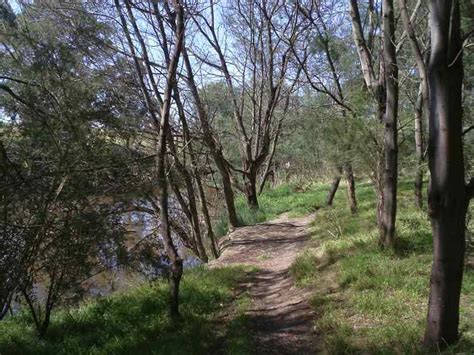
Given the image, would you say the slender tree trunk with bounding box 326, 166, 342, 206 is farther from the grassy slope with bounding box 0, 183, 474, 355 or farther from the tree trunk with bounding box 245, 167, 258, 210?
the grassy slope with bounding box 0, 183, 474, 355

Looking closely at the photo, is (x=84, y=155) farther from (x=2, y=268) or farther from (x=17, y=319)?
(x=17, y=319)

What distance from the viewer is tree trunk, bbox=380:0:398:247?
7699mm

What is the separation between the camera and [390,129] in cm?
786

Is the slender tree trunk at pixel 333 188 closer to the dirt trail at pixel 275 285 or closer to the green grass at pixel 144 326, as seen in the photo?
the dirt trail at pixel 275 285

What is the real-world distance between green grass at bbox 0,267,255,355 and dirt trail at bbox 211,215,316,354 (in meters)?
0.29

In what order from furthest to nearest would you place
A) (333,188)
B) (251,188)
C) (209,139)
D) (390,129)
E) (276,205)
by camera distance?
(276,205), (251,188), (333,188), (209,139), (390,129)

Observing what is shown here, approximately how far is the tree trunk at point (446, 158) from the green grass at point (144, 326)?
98.0 inches

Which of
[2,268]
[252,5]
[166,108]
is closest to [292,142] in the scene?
[252,5]

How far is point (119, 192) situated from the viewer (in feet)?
20.9

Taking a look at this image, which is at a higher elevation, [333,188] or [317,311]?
[333,188]

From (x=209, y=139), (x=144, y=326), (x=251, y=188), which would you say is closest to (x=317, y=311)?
(x=144, y=326)

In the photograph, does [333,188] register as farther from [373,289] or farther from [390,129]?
[373,289]

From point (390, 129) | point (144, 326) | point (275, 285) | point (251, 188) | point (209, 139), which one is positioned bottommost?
point (275, 285)

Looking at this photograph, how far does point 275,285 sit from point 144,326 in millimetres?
2660
